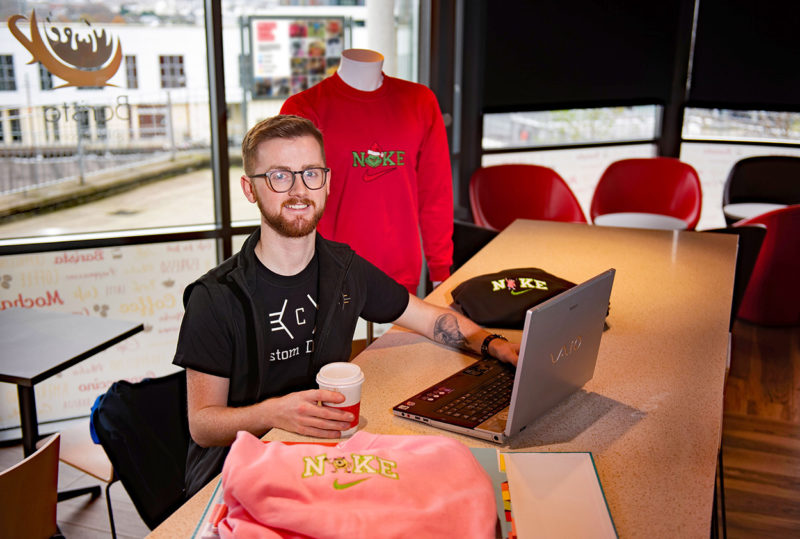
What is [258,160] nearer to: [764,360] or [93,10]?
[93,10]

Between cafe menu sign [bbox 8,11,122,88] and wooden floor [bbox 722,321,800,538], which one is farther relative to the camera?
cafe menu sign [bbox 8,11,122,88]

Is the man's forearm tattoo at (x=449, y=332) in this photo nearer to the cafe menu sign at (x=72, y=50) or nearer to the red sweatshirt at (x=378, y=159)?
the red sweatshirt at (x=378, y=159)

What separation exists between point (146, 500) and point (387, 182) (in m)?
1.45

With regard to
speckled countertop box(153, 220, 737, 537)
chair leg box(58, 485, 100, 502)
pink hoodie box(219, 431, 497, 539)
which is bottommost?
chair leg box(58, 485, 100, 502)

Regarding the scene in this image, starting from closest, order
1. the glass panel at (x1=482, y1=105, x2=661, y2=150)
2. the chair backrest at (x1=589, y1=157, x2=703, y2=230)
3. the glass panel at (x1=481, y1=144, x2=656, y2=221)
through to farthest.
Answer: the chair backrest at (x1=589, y1=157, x2=703, y2=230) → the glass panel at (x1=482, y1=105, x2=661, y2=150) → the glass panel at (x1=481, y1=144, x2=656, y2=221)

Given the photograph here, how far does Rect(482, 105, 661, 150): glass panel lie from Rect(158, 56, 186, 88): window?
7.23 feet

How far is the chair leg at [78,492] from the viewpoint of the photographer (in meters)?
3.06

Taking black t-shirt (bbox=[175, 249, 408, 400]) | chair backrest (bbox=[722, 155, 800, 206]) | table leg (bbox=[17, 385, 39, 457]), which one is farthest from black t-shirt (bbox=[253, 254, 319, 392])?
chair backrest (bbox=[722, 155, 800, 206])

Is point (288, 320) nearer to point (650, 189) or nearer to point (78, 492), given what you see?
point (78, 492)

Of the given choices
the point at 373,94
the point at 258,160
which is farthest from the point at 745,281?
the point at 258,160

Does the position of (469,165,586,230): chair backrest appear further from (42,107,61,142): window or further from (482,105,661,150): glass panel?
(42,107,61,142): window

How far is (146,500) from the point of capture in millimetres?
1585

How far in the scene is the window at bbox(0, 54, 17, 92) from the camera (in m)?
3.25

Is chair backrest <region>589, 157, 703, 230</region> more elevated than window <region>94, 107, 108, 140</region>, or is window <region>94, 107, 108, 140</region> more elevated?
window <region>94, 107, 108, 140</region>
